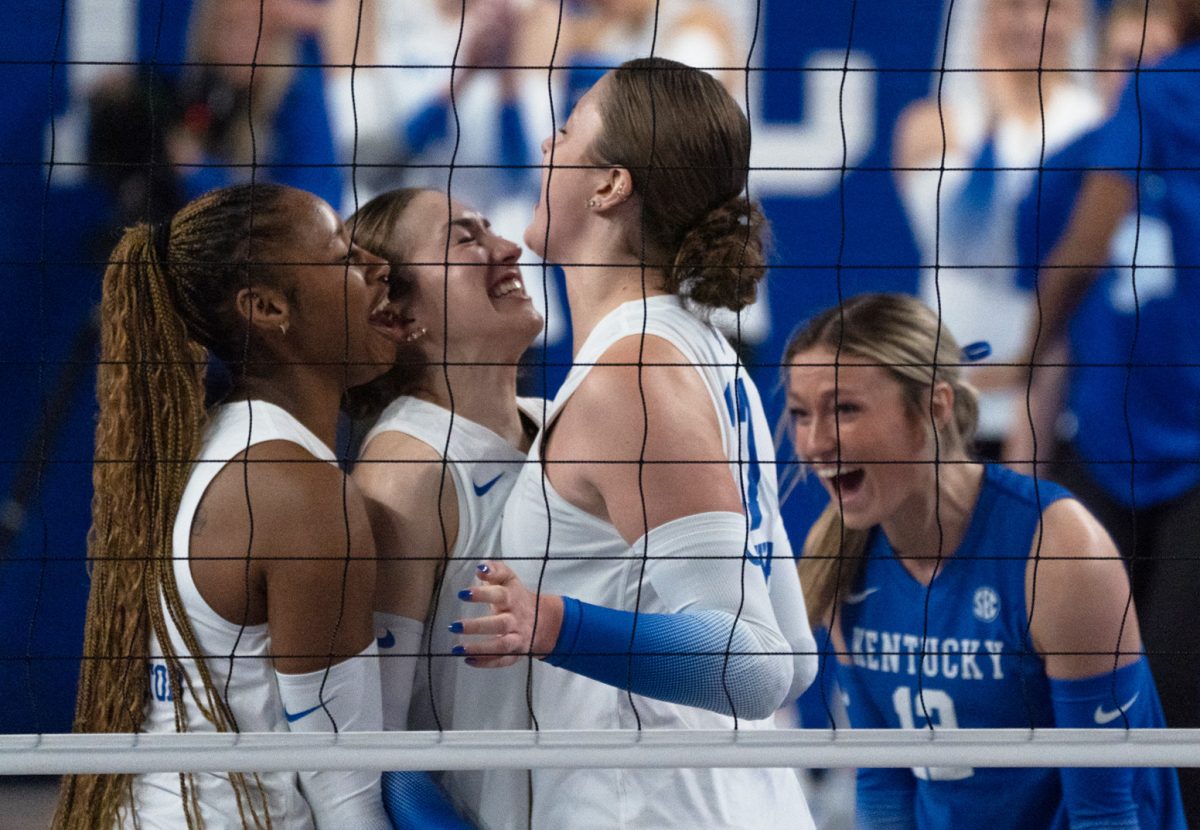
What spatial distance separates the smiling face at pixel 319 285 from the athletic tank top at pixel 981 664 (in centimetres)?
91

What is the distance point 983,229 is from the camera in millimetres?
3266

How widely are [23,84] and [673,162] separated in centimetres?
198

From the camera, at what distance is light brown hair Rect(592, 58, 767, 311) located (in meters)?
1.75

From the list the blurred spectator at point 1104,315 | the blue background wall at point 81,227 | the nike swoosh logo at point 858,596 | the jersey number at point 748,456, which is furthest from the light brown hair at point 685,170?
the blurred spectator at point 1104,315

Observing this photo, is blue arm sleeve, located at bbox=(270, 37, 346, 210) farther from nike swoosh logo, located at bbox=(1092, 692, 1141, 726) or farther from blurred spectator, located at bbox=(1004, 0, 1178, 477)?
nike swoosh logo, located at bbox=(1092, 692, 1141, 726)

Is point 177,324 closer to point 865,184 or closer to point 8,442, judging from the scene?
point 8,442

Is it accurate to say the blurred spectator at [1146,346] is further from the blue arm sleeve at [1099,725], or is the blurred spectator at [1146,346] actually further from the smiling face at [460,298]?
the smiling face at [460,298]

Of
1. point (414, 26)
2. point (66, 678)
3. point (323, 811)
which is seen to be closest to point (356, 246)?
point (323, 811)

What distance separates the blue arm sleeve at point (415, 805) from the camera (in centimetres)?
172

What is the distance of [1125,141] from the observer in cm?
293

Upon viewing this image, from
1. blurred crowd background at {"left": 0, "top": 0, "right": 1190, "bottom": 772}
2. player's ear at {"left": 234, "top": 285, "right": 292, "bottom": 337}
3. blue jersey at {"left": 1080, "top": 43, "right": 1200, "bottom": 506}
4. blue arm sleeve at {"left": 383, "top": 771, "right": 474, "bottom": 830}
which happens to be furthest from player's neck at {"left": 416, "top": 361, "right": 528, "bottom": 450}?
blue jersey at {"left": 1080, "top": 43, "right": 1200, "bottom": 506}

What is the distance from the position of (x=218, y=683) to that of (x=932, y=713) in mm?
1125

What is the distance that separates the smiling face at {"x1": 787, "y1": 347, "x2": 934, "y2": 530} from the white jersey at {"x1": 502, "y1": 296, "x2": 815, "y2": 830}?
565mm

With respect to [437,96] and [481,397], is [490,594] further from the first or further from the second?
[437,96]
